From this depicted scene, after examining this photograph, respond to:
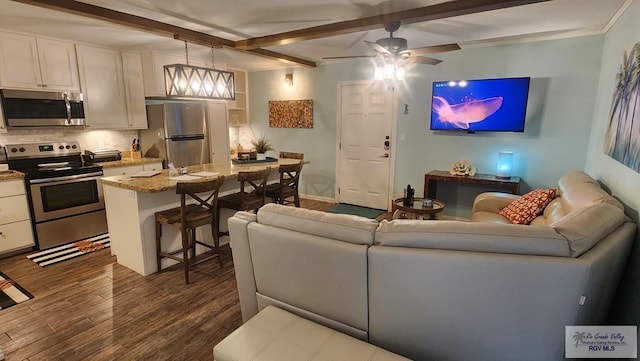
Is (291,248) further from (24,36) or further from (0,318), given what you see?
(24,36)

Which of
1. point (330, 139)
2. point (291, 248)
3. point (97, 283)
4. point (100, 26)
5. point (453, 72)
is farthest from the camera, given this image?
point (330, 139)

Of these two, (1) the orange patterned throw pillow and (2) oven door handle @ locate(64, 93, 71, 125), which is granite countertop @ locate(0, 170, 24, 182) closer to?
(2) oven door handle @ locate(64, 93, 71, 125)

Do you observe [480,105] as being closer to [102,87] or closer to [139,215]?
[139,215]

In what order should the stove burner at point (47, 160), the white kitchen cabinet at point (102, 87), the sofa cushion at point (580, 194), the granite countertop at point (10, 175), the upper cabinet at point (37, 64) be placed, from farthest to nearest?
1. the white kitchen cabinet at point (102, 87)
2. the stove burner at point (47, 160)
3. the upper cabinet at point (37, 64)
4. the granite countertop at point (10, 175)
5. the sofa cushion at point (580, 194)

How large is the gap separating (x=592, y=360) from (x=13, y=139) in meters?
5.55

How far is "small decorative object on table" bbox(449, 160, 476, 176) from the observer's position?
4.31m

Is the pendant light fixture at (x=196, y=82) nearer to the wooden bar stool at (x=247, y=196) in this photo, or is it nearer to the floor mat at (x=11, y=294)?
the wooden bar stool at (x=247, y=196)

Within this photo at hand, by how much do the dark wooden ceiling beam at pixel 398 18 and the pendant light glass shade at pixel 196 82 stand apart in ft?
2.28

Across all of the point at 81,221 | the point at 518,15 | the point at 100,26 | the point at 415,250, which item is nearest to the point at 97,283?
the point at 81,221

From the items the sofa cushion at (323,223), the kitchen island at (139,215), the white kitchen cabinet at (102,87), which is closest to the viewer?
the sofa cushion at (323,223)

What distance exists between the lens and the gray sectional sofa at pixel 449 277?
1.33 metres

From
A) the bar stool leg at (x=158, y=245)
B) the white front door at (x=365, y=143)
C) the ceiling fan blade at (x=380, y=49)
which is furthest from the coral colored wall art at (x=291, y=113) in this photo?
the bar stool leg at (x=158, y=245)

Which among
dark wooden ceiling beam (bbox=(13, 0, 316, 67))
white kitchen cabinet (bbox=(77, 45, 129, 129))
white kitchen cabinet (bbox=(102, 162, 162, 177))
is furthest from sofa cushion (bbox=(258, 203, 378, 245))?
white kitchen cabinet (bbox=(77, 45, 129, 129))

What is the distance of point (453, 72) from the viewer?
4.47 m
